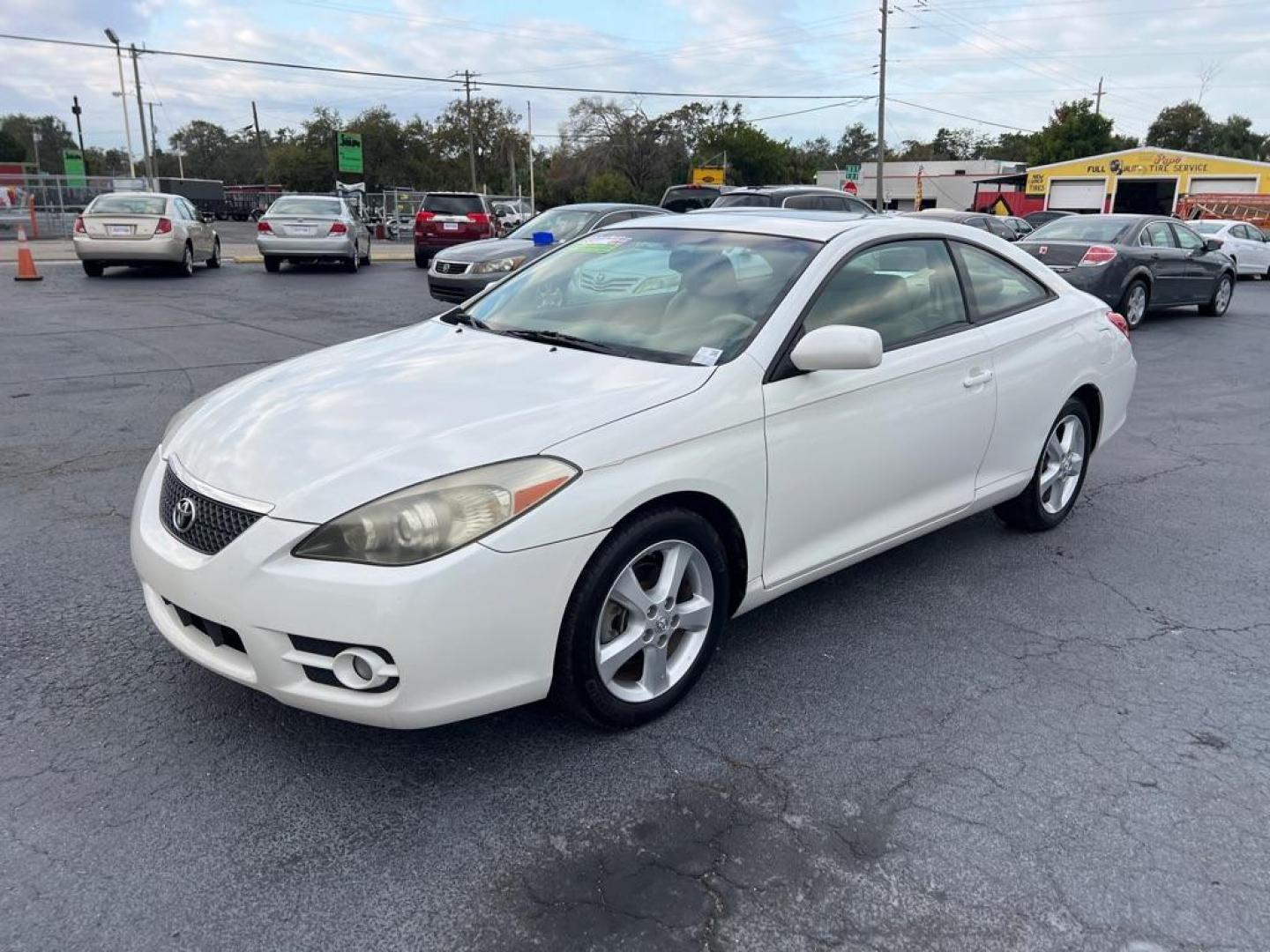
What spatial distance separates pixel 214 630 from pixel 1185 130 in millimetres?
103401

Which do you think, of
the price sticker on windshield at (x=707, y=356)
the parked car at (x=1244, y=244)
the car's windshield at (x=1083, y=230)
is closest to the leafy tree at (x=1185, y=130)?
the parked car at (x=1244, y=244)

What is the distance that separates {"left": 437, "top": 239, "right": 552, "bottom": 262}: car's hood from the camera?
1252cm

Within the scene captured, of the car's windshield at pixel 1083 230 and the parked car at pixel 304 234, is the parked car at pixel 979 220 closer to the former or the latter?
the car's windshield at pixel 1083 230

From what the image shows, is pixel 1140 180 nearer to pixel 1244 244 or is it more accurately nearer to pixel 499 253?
pixel 1244 244

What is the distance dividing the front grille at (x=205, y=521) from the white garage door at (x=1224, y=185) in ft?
184

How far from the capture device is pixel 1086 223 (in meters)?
13.6

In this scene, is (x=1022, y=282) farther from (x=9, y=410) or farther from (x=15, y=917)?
(x=9, y=410)

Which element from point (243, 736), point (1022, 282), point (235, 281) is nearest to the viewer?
point (243, 736)

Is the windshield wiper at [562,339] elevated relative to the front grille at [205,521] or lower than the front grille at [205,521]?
elevated

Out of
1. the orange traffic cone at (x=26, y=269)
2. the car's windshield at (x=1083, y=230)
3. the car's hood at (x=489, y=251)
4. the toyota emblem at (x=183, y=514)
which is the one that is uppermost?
the car's windshield at (x=1083, y=230)

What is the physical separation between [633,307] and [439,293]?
9.55 metres

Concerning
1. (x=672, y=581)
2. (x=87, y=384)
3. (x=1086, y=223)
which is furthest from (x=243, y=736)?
(x=1086, y=223)

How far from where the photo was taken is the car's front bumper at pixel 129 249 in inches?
632

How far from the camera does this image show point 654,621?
309 cm
